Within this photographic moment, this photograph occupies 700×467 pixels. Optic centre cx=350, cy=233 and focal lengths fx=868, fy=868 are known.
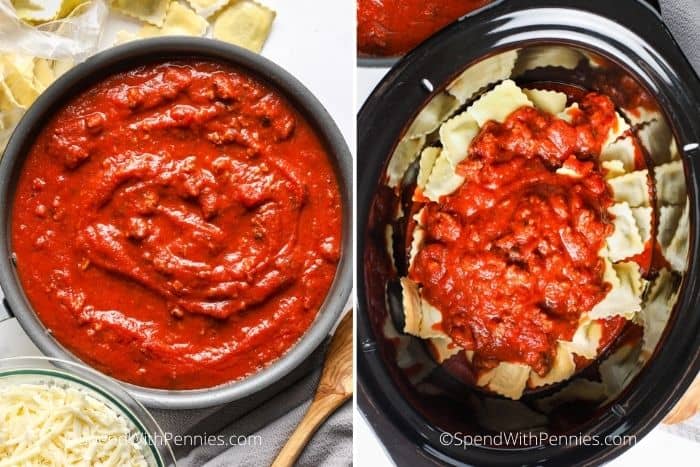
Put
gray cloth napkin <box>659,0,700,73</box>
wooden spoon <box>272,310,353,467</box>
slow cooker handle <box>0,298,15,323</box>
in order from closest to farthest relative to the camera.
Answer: gray cloth napkin <box>659,0,700,73</box>
slow cooker handle <box>0,298,15,323</box>
wooden spoon <box>272,310,353,467</box>

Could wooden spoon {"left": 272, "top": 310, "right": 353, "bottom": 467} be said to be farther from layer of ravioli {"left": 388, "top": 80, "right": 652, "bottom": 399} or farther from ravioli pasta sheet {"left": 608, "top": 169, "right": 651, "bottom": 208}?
ravioli pasta sheet {"left": 608, "top": 169, "right": 651, "bottom": 208}

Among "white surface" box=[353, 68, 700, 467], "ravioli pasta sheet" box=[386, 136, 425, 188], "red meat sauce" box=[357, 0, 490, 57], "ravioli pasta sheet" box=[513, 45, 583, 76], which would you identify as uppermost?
"red meat sauce" box=[357, 0, 490, 57]

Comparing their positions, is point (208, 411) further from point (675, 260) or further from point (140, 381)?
point (675, 260)

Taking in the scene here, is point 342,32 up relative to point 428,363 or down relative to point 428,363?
up

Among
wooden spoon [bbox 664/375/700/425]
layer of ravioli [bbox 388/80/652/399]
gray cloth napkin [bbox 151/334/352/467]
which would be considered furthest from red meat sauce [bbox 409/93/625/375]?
gray cloth napkin [bbox 151/334/352/467]

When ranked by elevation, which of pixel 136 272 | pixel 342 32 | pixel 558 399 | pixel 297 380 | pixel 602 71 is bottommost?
pixel 558 399

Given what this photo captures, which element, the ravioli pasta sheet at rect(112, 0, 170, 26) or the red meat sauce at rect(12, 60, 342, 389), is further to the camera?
the ravioli pasta sheet at rect(112, 0, 170, 26)

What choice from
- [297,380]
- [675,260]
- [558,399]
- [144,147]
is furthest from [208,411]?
[675,260]

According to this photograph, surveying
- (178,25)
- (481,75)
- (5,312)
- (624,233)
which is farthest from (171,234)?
(624,233)
